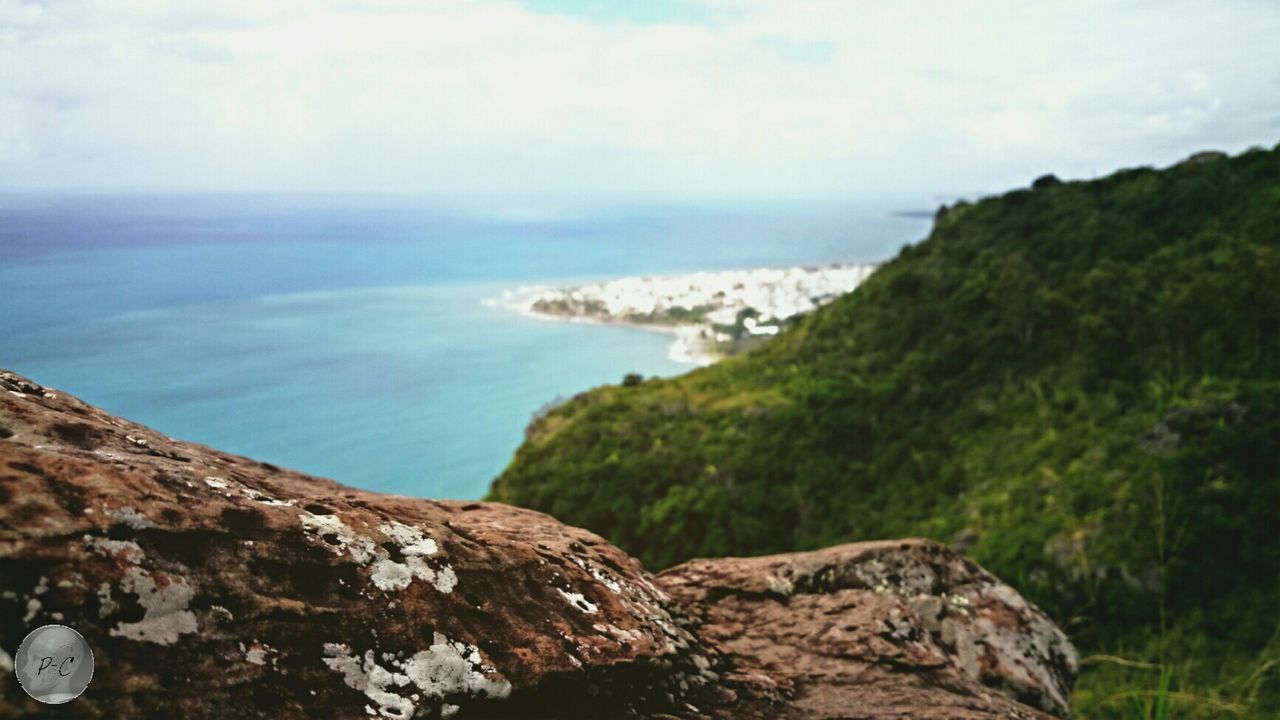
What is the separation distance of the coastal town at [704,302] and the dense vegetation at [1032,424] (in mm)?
54310

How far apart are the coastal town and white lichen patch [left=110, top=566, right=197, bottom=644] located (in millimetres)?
109489

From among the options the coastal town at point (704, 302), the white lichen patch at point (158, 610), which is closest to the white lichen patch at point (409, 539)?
the white lichen patch at point (158, 610)

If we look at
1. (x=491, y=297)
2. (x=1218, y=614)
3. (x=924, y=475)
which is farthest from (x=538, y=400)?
(x=1218, y=614)

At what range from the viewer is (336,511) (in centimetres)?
287

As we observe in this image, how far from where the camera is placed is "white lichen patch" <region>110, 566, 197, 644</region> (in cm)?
207

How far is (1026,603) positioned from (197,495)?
210 inches

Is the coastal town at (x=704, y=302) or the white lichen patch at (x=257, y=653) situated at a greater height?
the white lichen patch at (x=257, y=653)

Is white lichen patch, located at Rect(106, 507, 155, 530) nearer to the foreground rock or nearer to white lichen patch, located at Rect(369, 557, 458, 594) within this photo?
the foreground rock

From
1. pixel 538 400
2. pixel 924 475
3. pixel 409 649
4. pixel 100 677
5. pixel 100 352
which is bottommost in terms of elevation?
pixel 538 400

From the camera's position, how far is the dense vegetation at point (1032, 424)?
25.3 m

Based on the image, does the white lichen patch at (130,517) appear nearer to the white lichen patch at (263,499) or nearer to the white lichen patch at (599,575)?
the white lichen patch at (263,499)

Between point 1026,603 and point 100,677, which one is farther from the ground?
point 100,677

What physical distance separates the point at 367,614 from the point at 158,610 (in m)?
0.65

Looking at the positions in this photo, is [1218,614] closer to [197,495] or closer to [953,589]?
[953,589]
